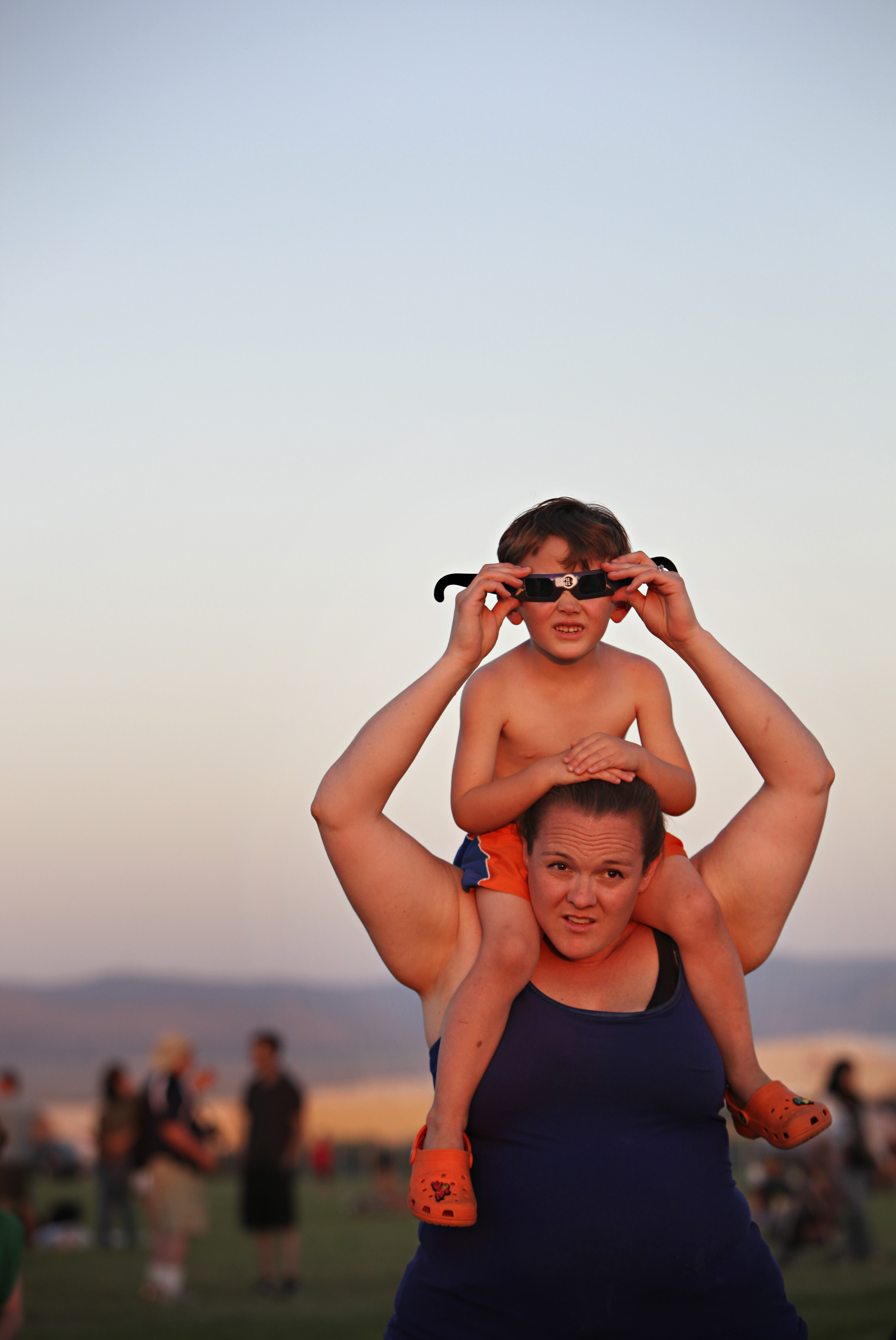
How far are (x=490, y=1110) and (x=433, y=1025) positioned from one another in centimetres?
25

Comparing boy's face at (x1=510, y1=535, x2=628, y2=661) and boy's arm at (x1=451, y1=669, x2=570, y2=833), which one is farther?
boy's face at (x1=510, y1=535, x2=628, y2=661)

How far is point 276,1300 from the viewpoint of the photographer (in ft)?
33.3

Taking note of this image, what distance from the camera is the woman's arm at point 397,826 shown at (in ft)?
8.04

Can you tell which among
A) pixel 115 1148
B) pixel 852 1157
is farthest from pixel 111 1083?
pixel 852 1157

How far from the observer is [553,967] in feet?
8.28

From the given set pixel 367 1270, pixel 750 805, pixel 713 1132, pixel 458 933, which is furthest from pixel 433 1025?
pixel 367 1270

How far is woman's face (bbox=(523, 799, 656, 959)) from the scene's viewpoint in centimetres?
242

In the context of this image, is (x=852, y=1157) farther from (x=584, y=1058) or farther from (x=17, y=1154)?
(x=584, y=1058)

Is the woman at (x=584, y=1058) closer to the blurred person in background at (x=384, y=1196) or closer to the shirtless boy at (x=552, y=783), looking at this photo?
the shirtless boy at (x=552, y=783)

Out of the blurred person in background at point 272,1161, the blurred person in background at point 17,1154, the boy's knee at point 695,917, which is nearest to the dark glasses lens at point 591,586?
the boy's knee at point 695,917

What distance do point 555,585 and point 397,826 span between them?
0.59 m

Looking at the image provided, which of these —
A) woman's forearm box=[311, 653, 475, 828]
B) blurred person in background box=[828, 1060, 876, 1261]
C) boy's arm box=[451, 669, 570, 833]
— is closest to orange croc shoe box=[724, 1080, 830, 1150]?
boy's arm box=[451, 669, 570, 833]

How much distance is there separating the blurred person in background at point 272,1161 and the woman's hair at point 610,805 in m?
8.79

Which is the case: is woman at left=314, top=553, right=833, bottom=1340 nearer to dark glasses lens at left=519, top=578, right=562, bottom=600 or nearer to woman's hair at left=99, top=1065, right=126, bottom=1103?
dark glasses lens at left=519, top=578, right=562, bottom=600
